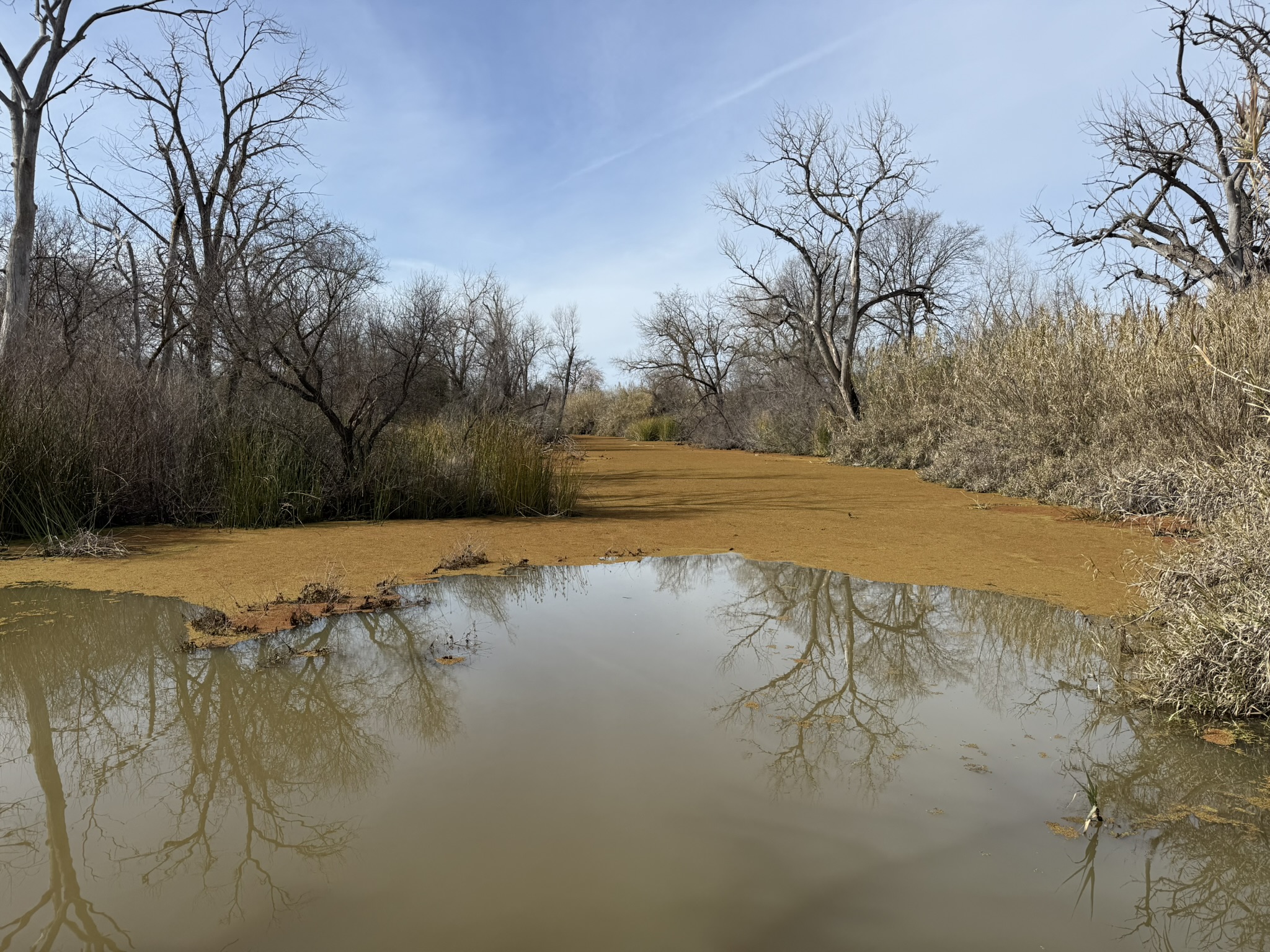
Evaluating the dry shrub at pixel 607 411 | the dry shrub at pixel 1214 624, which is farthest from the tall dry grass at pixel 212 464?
the dry shrub at pixel 607 411

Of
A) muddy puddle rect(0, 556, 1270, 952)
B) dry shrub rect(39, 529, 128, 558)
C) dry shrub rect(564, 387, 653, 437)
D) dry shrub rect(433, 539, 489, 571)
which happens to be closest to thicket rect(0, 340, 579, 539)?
dry shrub rect(39, 529, 128, 558)

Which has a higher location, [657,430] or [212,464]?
[657,430]

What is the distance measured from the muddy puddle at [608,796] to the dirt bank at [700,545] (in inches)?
45.9

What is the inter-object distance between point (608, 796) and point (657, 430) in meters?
31.5

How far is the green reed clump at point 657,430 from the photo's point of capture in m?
32.4

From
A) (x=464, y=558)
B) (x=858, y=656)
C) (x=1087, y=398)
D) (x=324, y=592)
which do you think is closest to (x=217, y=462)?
(x=464, y=558)

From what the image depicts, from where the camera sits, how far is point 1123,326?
10234 mm

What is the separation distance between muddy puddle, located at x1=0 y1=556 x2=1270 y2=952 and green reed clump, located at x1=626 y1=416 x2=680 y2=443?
27964 mm

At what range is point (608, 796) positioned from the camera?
2.40 meters

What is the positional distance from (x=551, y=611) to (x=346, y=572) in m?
1.82

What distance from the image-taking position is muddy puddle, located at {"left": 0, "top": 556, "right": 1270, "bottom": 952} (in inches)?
72.9

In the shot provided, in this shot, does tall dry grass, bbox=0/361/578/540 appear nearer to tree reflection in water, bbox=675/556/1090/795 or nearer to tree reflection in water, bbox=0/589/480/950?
tree reflection in water, bbox=0/589/480/950

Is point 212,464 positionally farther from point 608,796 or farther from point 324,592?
point 608,796

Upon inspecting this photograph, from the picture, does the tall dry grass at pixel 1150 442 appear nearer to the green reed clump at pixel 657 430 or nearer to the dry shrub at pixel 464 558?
the dry shrub at pixel 464 558
